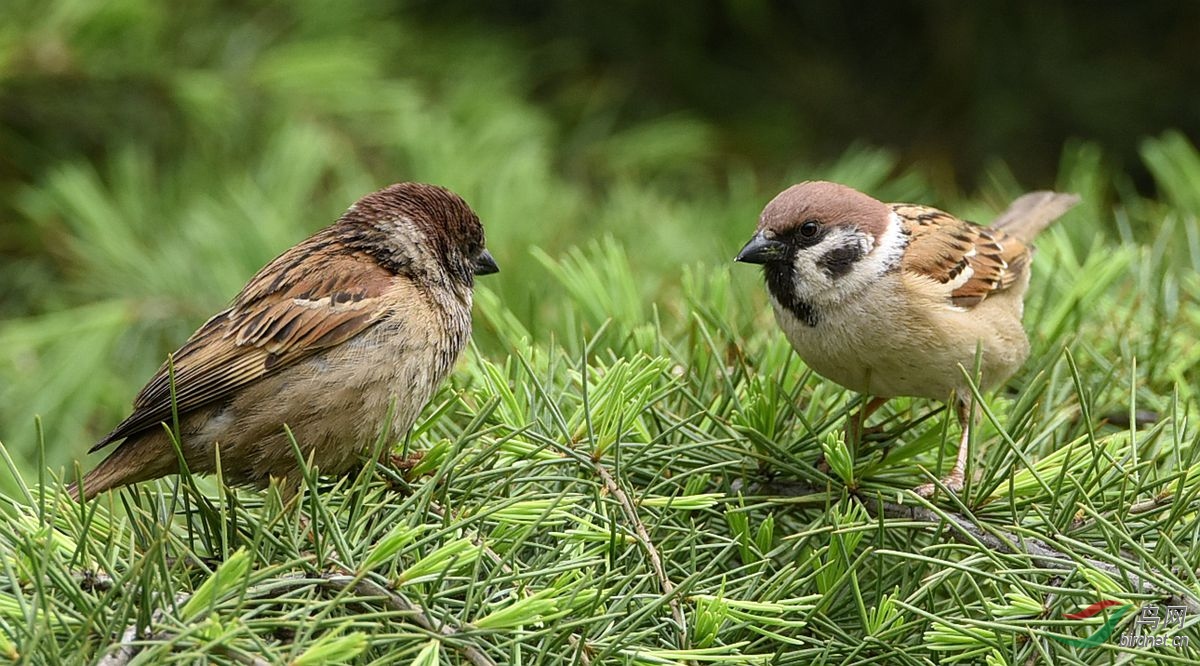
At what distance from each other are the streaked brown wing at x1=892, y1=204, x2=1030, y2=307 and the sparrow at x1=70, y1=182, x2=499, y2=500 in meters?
0.92

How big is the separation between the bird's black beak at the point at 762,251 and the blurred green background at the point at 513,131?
0.24 m

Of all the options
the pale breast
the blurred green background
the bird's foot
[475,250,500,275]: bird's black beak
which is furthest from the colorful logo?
[475,250,500,275]: bird's black beak

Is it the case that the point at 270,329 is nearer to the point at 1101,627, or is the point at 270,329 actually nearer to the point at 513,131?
the point at 1101,627

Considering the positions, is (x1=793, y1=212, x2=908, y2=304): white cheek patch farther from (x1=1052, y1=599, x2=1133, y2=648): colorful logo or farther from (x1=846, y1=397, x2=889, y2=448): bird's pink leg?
Answer: (x1=1052, y1=599, x2=1133, y2=648): colorful logo

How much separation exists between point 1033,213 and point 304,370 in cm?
176

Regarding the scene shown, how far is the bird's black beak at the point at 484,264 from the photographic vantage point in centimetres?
248

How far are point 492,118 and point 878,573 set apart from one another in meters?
2.71

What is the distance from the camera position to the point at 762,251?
2316 mm

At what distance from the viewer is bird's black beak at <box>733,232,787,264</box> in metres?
2.31

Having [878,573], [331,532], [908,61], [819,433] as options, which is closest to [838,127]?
[908,61]

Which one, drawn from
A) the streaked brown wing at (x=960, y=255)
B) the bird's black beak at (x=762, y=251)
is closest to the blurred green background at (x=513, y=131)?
the bird's black beak at (x=762, y=251)

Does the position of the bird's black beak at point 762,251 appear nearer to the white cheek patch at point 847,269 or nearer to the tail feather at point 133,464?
the white cheek patch at point 847,269

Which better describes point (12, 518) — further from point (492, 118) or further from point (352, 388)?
point (492, 118)

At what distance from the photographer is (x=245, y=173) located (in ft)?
12.0
